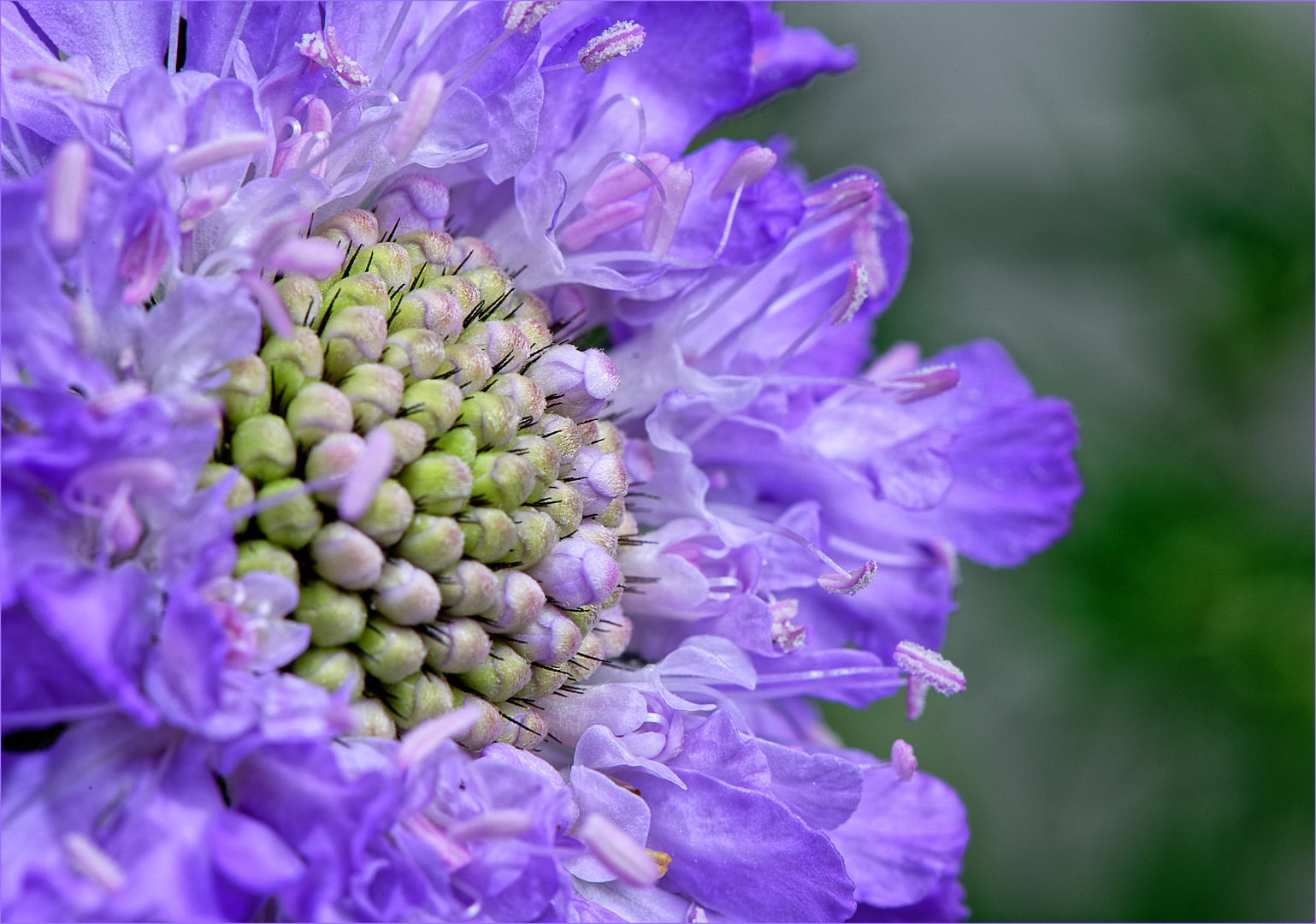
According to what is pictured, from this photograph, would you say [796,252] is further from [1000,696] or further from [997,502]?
[1000,696]

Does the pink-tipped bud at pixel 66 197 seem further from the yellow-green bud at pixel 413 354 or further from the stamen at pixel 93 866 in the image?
the stamen at pixel 93 866

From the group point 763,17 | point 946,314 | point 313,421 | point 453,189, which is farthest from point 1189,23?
point 313,421

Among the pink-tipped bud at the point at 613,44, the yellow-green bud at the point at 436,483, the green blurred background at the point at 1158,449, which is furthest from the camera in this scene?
the green blurred background at the point at 1158,449

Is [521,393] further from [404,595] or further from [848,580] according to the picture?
[848,580]

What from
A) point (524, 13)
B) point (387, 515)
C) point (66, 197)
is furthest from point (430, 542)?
point (524, 13)

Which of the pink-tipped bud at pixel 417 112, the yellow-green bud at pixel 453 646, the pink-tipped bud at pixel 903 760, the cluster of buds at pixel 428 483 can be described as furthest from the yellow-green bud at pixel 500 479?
the pink-tipped bud at pixel 903 760

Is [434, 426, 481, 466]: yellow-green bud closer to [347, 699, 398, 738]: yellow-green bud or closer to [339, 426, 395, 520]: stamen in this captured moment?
[339, 426, 395, 520]: stamen
